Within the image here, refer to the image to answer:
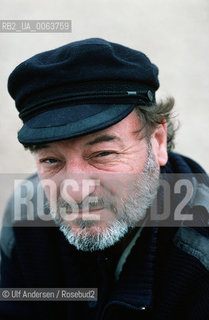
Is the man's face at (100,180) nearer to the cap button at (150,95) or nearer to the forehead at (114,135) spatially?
the forehead at (114,135)

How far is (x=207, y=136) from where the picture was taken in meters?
3.42

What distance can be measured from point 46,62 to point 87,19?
8.32 ft

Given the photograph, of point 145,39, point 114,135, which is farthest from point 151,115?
point 145,39

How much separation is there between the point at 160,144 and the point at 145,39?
220cm

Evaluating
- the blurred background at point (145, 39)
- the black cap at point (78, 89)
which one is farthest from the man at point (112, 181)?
the blurred background at point (145, 39)

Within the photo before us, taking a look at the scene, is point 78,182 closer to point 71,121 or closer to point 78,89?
point 71,121

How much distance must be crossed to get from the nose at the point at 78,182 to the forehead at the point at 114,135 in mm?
88

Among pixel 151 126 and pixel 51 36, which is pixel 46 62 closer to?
pixel 151 126

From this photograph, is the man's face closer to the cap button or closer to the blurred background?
the cap button

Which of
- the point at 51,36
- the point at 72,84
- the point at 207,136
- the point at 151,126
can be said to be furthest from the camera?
the point at 51,36

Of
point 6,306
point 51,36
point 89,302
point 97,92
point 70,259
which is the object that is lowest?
point 6,306

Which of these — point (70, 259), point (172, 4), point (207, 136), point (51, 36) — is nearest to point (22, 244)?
point (70, 259)

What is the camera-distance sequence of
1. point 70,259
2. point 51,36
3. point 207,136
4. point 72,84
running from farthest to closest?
point 51,36
point 207,136
point 70,259
point 72,84

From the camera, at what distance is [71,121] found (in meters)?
1.37
